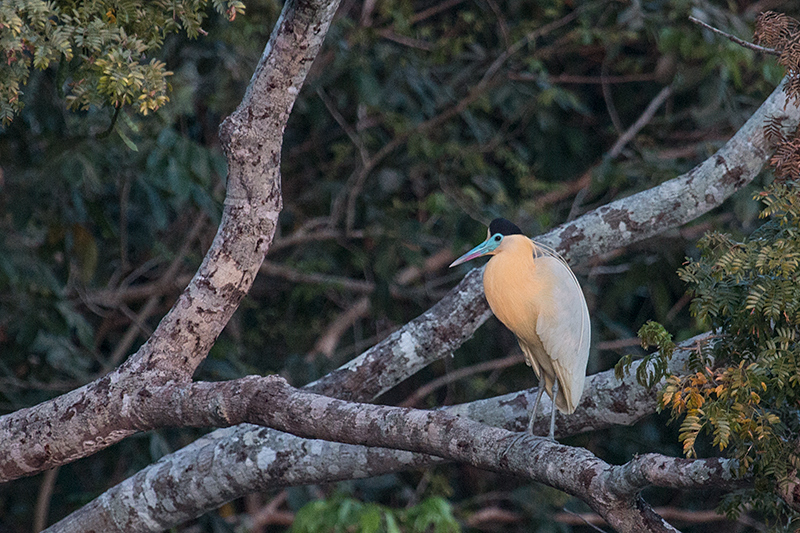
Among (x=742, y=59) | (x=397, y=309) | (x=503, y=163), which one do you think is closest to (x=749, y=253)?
(x=742, y=59)

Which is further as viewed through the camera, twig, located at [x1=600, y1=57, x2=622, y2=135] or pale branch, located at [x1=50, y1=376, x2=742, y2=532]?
twig, located at [x1=600, y1=57, x2=622, y2=135]

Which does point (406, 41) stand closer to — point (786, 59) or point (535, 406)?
point (535, 406)

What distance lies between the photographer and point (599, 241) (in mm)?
2590

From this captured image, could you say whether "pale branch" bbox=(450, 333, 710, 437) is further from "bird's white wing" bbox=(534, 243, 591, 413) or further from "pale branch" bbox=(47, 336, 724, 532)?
"bird's white wing" bbox=(534, 243, 591, 413)

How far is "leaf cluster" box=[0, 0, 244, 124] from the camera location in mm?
1902

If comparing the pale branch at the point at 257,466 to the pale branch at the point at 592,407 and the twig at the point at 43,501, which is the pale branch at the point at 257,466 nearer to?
the pale branch at the point at 592,407

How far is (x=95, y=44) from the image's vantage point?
1.96m

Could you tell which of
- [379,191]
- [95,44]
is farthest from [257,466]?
[379,191]

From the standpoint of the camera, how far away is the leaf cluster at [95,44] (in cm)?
190

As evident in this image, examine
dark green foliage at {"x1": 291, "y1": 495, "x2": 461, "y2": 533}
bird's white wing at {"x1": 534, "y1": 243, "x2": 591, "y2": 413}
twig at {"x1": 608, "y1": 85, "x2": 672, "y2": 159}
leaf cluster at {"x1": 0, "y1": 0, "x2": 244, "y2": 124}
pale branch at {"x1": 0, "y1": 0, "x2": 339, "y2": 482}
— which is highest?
leaf cluster at {"x1": 0, "y1": 0, "x2": 244, "y2": 124}

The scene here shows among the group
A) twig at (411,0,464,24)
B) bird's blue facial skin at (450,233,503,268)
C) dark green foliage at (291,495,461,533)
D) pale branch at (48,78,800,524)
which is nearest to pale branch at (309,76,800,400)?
pale branch at (48,78,800,524)

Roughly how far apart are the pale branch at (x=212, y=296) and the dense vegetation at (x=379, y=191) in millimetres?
1022

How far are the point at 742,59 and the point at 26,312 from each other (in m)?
3.07

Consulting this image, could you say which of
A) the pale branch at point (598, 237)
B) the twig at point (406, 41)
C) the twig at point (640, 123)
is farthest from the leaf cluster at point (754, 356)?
the twig at point (406, 41)
